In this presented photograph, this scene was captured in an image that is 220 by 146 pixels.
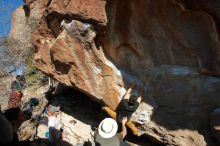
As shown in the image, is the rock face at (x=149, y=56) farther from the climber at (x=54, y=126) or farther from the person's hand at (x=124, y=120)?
the climber at (x=54, y=126)

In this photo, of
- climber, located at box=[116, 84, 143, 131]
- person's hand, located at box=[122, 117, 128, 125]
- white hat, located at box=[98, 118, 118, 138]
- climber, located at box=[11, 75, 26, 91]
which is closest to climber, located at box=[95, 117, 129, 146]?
white hat, located at box=[98, 118, 118, 138]

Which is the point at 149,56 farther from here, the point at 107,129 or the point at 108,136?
the point at 108,136

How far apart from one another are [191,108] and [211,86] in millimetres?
590

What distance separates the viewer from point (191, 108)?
7.27 meters

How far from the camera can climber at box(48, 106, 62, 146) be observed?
28.0 ft

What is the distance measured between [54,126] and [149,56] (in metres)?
2.98

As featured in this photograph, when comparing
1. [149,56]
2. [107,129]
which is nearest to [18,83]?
[149,56]

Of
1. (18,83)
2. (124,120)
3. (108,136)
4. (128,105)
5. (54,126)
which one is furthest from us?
(18,83)

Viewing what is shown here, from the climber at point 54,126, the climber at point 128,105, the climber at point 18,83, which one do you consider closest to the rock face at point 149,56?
the climber at point 128,105

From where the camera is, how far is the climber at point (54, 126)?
8.53 metres

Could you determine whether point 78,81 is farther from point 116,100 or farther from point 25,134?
point 25,134

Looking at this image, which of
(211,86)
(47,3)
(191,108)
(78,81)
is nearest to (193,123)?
(191,108)

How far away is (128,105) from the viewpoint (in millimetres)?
7473

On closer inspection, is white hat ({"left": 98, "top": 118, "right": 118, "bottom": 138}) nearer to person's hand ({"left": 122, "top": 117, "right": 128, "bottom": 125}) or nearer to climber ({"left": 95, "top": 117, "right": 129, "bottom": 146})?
climber ({"left": 95, "top": 117, "right": 129, "bottom": 146})
